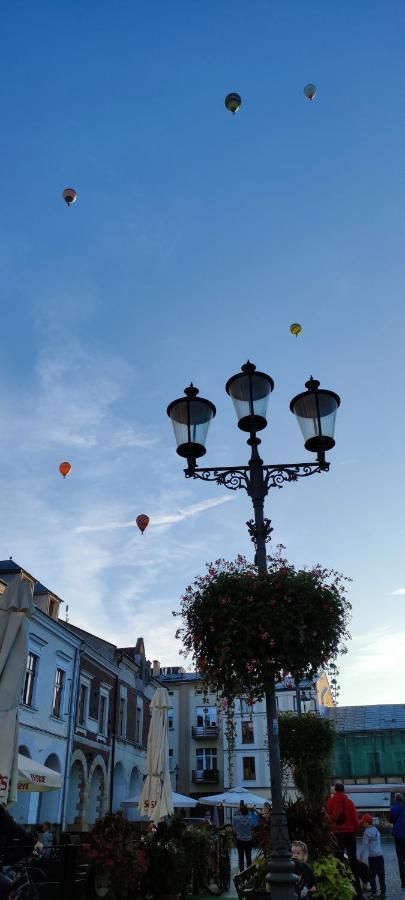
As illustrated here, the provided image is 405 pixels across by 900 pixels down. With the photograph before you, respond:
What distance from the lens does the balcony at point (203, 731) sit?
51812mm

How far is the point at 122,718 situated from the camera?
34469 millimetres

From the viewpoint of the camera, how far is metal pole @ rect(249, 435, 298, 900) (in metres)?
5.68

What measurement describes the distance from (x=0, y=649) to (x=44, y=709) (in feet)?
58.8

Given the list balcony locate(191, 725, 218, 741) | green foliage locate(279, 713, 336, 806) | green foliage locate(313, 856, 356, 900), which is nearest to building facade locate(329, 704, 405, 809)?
balcony locate(191, 725, 218, 741)

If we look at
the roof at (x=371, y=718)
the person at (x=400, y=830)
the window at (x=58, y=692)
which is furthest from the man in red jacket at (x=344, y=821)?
the roof at (x=371, y=718)

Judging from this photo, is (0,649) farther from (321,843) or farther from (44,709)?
(44,709)

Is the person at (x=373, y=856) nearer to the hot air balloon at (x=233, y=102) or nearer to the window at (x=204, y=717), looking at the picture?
the hot air balloon at (x=233, y=102)

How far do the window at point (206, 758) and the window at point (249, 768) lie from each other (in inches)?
103

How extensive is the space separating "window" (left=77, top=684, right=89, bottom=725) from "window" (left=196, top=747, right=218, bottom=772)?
26742 mm

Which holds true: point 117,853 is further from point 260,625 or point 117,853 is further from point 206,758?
point 206,758

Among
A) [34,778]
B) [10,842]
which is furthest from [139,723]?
[10,842]

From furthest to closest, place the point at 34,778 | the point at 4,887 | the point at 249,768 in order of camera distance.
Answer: the point at 249,768 → the point at 34,778 → the point at 4,887

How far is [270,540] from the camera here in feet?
23.8

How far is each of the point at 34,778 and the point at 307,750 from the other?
6.24 metres
